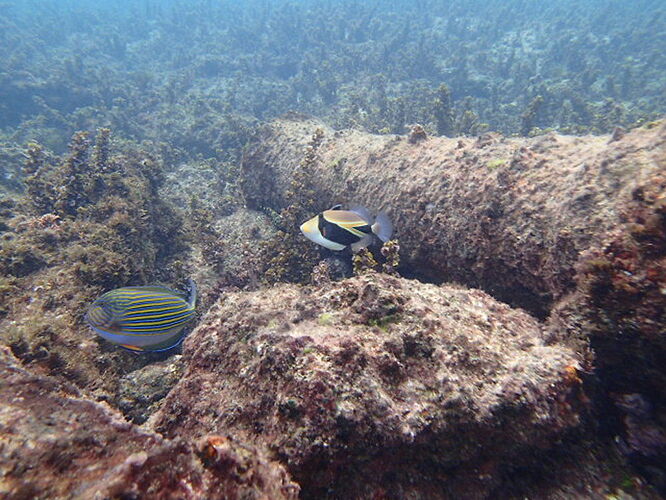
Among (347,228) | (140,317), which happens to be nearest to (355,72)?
(347,228)

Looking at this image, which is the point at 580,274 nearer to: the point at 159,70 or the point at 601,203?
the point at 601,203

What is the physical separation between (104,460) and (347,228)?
2.45m

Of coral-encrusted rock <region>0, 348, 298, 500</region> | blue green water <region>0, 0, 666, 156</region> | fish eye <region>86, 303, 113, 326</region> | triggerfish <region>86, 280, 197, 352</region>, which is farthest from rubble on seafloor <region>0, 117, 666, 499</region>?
blue green water <region>0, 0, 666, 156</region>

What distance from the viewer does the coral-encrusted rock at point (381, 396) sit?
1.50 metres

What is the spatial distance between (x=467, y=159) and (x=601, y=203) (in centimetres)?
154

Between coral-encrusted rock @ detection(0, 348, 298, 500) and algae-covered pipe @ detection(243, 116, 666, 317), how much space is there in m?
2.47

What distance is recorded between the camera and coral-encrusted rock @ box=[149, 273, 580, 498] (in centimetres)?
150

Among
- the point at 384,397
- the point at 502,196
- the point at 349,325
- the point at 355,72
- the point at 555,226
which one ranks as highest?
the point at 355,72

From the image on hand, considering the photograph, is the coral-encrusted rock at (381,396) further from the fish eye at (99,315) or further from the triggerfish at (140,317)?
the fish eye at (99,315)

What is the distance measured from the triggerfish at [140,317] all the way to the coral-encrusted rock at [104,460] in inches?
41.7

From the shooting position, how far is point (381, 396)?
158 centimetres

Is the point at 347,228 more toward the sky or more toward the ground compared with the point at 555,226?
more toward the ground

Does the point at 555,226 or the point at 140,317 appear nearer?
the point at 140,317

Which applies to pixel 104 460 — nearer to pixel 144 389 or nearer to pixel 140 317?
pixel 140 317
